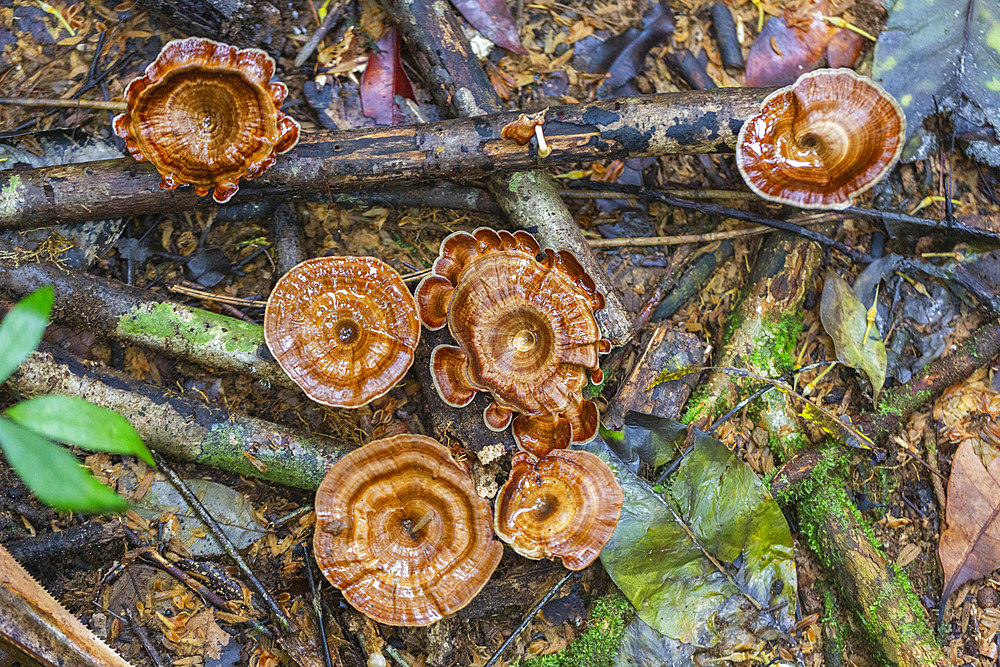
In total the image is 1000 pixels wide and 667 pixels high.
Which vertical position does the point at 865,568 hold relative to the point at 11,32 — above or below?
below

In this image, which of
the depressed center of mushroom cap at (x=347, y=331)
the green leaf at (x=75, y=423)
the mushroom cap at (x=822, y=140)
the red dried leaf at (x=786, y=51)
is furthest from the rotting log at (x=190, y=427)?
the red dried leaf at (x=786, y=51)

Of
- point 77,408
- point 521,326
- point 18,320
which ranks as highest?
point 18,320

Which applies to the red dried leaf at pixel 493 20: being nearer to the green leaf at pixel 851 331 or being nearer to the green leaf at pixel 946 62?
the green leaf at pixel 946 62

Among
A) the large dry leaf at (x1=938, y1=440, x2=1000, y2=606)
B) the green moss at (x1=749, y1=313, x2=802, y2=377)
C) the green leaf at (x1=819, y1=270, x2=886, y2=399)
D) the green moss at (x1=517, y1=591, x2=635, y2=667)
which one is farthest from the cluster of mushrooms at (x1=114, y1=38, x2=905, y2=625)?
the large dry leaf at (x1=938, y1=440, x2=1000, y2=606)

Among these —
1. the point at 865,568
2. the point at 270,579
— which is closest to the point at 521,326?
the point at 270,579

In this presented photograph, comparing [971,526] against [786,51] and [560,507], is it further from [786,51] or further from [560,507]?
[786,51]

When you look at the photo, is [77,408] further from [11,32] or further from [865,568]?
[865,568]
